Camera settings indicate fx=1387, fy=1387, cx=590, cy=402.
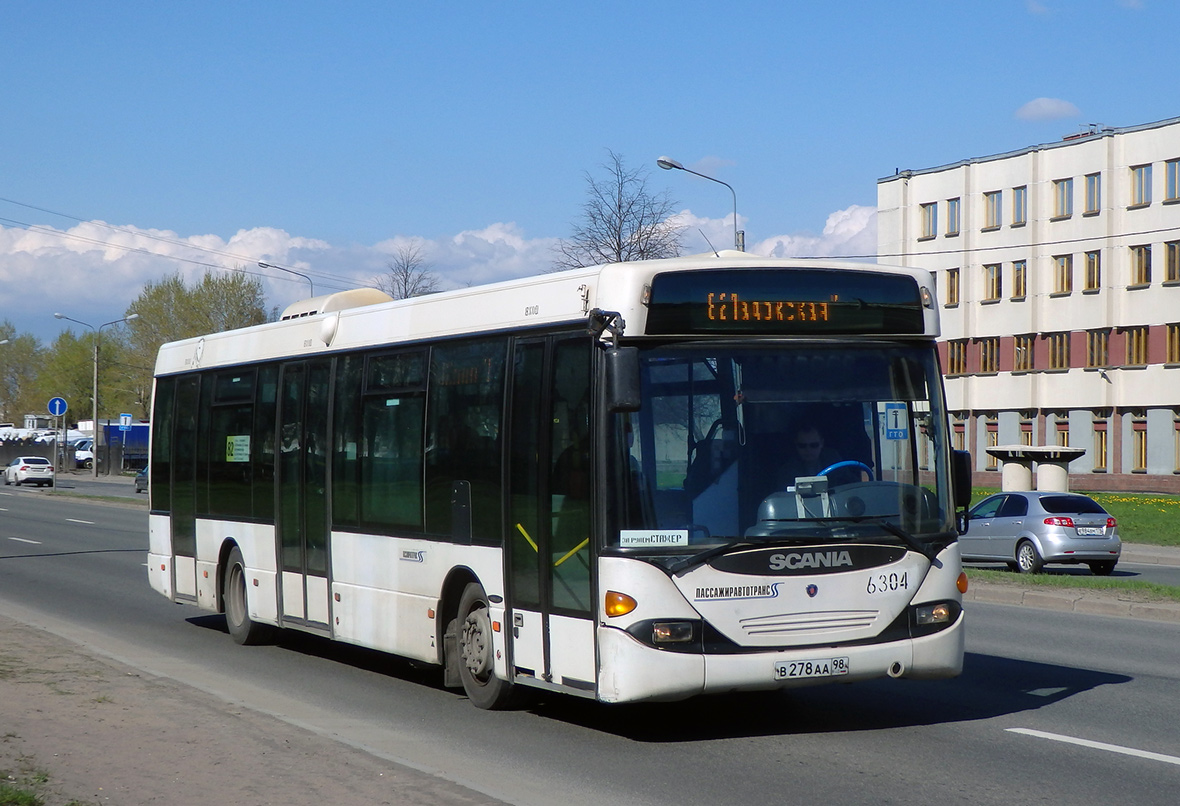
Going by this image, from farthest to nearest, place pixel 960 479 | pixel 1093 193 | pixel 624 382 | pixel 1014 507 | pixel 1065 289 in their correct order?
pixel 1065 289 → pixel 1093 193 → pixel 1014 507 → pixel 960 479 → pixel 624 382

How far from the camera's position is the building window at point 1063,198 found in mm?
61750

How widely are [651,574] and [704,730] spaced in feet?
4.69

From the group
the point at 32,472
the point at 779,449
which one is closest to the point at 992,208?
the point at 32,472

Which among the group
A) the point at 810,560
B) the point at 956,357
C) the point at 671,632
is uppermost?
the point at 956,357

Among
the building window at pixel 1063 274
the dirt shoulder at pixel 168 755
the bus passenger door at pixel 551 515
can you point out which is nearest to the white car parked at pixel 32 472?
the building window at pixel 1063 274

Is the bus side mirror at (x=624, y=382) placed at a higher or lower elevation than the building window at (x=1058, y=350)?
lower

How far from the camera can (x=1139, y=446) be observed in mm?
59562

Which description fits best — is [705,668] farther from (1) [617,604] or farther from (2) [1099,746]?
(2) [1099,746]

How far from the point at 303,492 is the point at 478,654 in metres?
3.15

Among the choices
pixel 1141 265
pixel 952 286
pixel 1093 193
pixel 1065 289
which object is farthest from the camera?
pixel 952 286

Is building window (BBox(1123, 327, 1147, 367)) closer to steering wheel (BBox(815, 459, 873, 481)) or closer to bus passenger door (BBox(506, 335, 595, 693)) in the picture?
steering wheel (BBox(815, 459, 873, 481))

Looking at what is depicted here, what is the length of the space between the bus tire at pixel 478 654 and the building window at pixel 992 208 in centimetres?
6008

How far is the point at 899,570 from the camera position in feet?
27.0

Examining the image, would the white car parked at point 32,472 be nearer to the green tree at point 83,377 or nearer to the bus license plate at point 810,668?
the green tree at point 83,377
